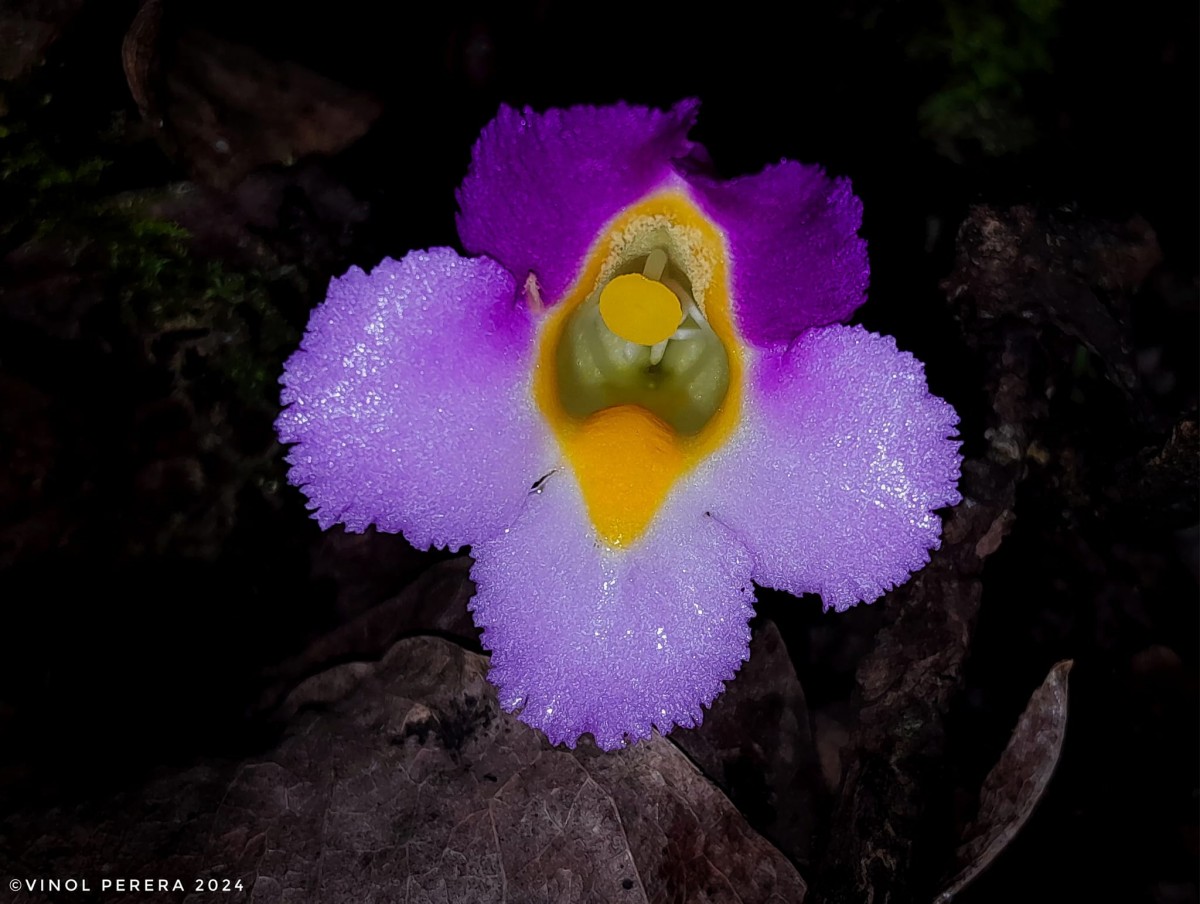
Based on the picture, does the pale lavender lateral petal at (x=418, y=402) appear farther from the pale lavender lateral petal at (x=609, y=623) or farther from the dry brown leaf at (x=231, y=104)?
the dry brown leaf at (x=231, y=104)

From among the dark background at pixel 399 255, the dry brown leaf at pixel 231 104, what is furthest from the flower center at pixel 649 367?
the dry brown leaf at pixel 231 104

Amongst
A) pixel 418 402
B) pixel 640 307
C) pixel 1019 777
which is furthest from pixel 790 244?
pixel 1019 777

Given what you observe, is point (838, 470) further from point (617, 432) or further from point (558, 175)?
point (558, 175)

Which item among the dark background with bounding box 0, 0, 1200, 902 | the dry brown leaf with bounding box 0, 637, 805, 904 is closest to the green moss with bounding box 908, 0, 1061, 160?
the dark background with bounding box 0, 0, 1200, 902

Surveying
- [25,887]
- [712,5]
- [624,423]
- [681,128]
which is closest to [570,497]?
[624,423]

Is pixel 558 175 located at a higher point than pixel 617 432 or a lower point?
higher

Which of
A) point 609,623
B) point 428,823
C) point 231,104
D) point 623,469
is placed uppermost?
point 231,104
